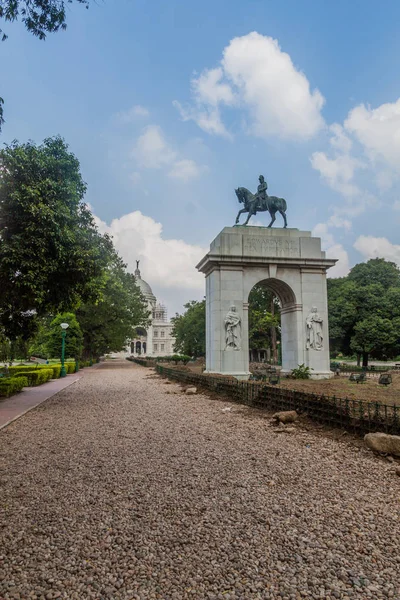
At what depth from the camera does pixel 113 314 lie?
38969mm

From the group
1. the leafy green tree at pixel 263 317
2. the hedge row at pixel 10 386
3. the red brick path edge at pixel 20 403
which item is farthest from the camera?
Answer: the leafy green tree at pixel 263 317

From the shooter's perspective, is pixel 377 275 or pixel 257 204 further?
pixel 377 275

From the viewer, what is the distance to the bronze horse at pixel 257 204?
20156mm

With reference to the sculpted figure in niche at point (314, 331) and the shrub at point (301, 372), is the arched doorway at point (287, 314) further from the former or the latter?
the shrub at point (301, 372)

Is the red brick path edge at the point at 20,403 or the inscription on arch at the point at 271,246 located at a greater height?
the inscription on arch at the point at 271,246

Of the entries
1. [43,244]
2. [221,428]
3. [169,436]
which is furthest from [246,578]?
[43,244]

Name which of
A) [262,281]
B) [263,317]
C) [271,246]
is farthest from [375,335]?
[271,246]

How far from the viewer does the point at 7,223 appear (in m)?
11.6

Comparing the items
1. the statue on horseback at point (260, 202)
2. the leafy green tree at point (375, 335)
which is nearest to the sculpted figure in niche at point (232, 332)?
the statue on horseback at point (260, 202)

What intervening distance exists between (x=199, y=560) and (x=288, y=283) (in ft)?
57.3

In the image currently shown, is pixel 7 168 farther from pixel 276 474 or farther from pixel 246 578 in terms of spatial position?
pixel 246 578

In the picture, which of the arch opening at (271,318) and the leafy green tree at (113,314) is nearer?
the arch opening at (271,318)

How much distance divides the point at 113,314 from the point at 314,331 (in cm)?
2374

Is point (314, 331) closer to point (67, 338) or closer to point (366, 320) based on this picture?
point (366, 320)
